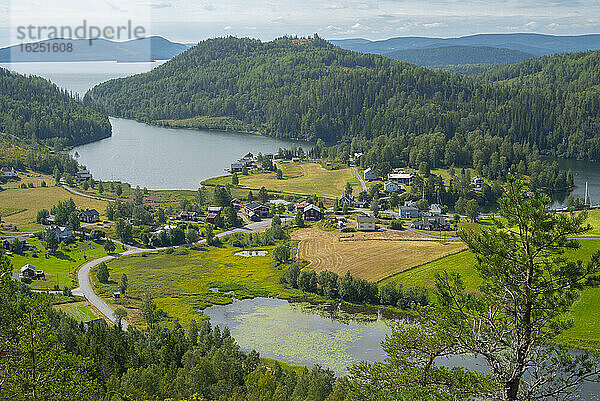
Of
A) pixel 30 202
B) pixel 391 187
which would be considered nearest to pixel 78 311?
pixel 30 202

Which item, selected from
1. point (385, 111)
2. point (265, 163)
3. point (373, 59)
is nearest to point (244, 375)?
point (265, 163)

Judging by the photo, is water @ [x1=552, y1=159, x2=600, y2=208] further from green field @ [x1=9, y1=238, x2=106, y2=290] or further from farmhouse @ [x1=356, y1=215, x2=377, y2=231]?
green field @ [x1=9, y1=238, x2=106, y2=290]

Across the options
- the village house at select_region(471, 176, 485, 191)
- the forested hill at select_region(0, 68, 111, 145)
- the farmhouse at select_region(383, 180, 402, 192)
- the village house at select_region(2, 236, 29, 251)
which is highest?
the forested hill at select_region(0, 68, 111, 145)

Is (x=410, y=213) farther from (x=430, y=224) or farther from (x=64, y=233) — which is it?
(x=64, y=233)

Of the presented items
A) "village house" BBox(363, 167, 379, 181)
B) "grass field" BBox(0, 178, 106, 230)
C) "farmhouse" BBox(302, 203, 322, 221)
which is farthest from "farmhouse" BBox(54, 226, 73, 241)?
"village house" BBox(363, 167, 379, 181)

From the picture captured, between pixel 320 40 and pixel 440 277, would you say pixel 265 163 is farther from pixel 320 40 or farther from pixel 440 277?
pixel 320 40

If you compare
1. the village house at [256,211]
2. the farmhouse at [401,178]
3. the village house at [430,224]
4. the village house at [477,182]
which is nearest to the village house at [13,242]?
the village house at [256,211]

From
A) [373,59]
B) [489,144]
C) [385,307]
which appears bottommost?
[385,307]
